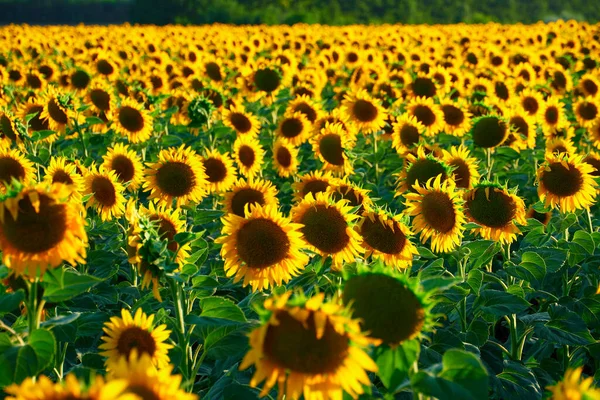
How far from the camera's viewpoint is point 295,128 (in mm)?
6422

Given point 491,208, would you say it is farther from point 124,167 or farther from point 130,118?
point 130,118

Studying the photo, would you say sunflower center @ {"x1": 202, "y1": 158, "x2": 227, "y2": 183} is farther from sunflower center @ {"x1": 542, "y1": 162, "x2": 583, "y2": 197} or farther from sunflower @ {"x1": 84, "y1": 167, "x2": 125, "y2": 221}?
sunflower center @ {"x1": 542, "y1": 162, "x2": 583, "y2": 197}

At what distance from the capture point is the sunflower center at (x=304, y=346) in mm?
1629

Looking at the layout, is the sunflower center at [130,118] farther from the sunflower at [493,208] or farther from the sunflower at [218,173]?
the sunflower at [493,208]

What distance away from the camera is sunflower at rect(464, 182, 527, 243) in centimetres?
343

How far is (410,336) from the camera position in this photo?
1.80 meters

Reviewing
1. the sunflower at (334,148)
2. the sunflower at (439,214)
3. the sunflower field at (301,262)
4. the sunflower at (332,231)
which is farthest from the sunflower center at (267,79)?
the sunflower at (332,231)

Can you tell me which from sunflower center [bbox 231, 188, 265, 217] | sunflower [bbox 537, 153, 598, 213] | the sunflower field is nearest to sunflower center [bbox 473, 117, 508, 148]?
the sunflower field

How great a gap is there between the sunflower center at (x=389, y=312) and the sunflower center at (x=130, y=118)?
184 inches

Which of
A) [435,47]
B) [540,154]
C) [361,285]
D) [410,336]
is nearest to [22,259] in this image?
[361,285]

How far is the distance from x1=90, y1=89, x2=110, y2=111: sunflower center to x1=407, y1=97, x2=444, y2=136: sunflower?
3.28m

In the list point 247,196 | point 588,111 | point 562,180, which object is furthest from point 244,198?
point 588,111

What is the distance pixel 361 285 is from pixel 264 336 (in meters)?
0.40

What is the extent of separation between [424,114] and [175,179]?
3102mm
